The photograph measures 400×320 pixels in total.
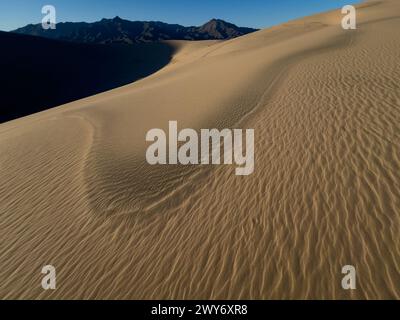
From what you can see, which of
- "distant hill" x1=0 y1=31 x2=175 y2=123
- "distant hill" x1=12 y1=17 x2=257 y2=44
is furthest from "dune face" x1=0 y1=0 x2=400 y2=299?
"distant hill" x1=12 y1=17 x2=257 y2=44

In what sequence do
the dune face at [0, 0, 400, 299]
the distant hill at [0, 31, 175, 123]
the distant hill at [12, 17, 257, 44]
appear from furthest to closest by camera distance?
the distant hill at [12, 17, 257, 44] < the distant hill at [0, 31, 175, 123] < the dune face at [0, 0, 400, 299]

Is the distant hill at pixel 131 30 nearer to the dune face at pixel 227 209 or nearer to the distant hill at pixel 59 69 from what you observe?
the distant hill at pixel 59 69

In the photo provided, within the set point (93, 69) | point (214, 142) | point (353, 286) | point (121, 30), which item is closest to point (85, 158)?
point (214, 142)

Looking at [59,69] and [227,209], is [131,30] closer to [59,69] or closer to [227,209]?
[59,69]

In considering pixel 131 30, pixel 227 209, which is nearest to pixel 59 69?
pixel 227 209

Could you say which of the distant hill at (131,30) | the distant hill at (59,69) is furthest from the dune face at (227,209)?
→ the distant hill at (131,30)

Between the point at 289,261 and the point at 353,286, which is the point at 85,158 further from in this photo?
the point at 353,286

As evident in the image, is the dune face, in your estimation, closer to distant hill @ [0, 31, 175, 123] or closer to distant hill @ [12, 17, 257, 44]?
distant hill @ [0, 31, 175, 123]
